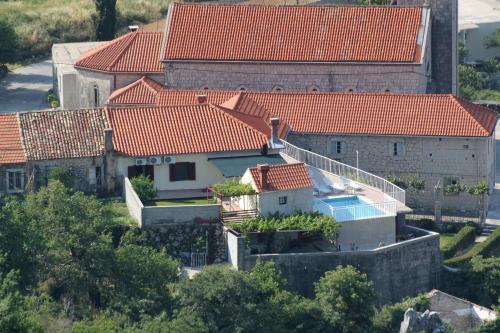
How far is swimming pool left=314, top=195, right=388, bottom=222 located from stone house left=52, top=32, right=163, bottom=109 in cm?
1664

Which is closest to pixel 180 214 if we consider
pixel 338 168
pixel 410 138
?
pixel 338 168

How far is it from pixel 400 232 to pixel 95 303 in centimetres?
1333

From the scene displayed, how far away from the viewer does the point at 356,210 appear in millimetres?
82562

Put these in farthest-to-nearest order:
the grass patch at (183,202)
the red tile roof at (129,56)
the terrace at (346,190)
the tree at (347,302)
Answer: the red tile roof at (129,56) < the grass patch at (183,202) < the terrace at (346,190) < the tree at (347,302)

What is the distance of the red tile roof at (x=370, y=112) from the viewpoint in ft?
294

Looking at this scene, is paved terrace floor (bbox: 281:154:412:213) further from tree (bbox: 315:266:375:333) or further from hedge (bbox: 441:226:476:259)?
tree (bbox: 315:266:375:333)

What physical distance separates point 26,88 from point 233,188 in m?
30.1

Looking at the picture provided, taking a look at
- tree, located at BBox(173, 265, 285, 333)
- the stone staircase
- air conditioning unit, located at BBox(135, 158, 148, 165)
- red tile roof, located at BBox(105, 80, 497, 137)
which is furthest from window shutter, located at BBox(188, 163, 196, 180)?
the stone staircase

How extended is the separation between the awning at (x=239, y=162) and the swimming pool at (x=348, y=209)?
122 inches

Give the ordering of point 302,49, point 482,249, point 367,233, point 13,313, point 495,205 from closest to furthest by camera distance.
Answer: point 13,313 < point 367,233 < point 482,249 < point 495,205 < point 302,49

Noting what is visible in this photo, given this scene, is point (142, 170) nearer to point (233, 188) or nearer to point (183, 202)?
point (183, 202)

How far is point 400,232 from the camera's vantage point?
83500mm

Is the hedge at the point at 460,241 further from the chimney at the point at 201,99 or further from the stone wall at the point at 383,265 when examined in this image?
the chimney at the point at 201,99

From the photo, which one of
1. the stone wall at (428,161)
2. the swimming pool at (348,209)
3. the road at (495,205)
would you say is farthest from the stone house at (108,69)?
the swimming pool at (348,209)
